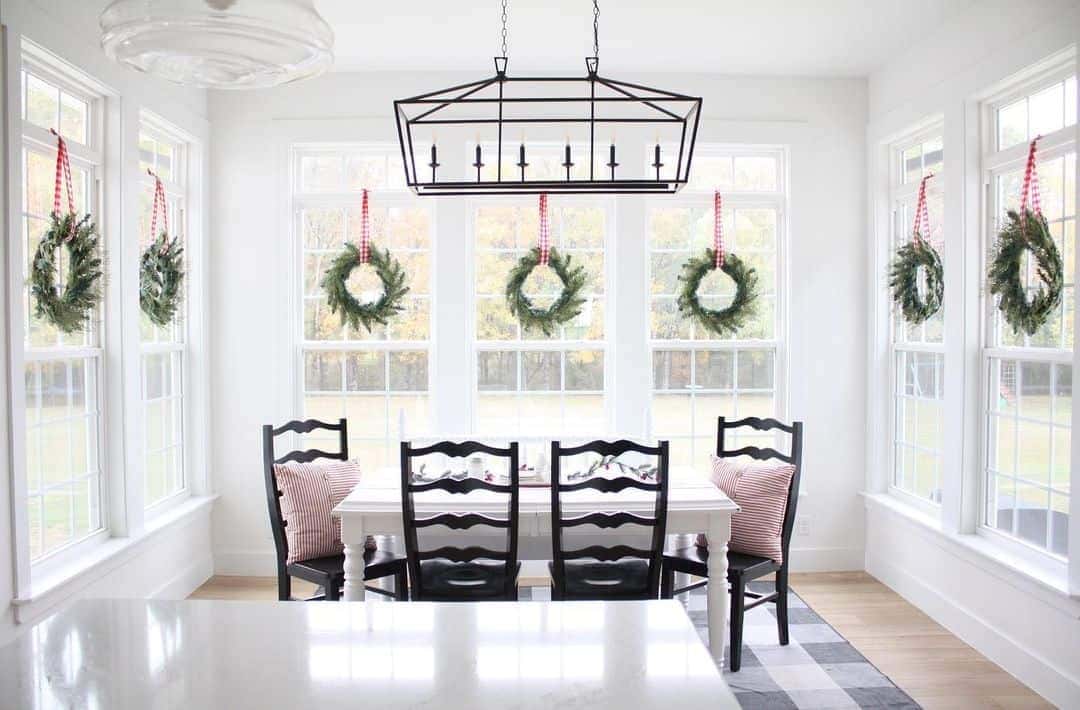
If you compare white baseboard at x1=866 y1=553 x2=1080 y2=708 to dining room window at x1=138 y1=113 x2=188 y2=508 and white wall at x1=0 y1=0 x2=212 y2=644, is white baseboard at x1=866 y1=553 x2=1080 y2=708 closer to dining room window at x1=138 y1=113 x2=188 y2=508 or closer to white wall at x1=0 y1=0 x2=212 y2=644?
white wall at x1=0 y1=0 x2=212 y2=644

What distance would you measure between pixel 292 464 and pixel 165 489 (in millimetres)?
1304

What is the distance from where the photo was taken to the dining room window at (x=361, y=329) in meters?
4.89

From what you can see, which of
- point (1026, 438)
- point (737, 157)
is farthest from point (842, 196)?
point (1026, 438)

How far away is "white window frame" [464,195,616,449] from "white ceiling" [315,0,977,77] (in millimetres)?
786

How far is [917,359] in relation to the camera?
4512 mm

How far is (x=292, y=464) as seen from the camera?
364 centimetres

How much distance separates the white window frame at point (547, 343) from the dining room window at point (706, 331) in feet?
0.88

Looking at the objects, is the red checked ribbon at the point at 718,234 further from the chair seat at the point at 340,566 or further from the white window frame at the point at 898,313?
the chair seat at the point at 340,566

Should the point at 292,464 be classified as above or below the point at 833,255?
below

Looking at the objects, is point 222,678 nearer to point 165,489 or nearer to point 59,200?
point 59,200

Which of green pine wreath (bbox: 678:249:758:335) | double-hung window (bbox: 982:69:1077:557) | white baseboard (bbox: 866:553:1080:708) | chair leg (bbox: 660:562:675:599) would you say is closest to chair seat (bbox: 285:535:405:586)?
chair leg (bbox: 660:562:675:599)

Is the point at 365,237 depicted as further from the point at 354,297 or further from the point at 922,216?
the point at 922,216

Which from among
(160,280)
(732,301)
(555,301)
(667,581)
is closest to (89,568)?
(160,280)

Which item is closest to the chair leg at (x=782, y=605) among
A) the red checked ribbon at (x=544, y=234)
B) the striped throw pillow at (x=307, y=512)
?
the striped throw pillow at (x=307, y=512)
